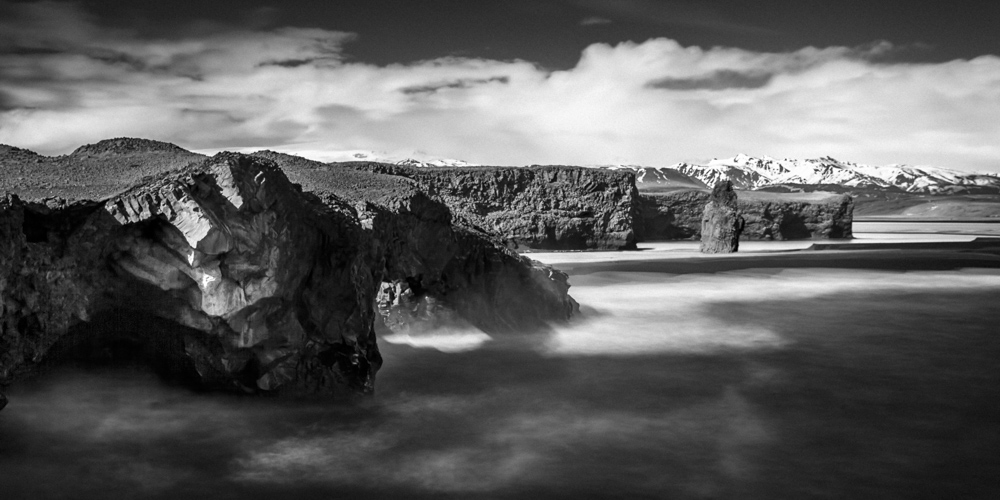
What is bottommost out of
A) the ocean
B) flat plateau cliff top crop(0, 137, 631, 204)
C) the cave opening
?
the ocean

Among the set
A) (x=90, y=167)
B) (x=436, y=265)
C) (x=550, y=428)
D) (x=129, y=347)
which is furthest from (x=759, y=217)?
(x=129, y=347)

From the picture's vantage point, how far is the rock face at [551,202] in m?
58.6

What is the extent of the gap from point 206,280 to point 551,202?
51973 mm

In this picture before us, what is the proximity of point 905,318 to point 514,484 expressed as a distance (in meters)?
17.3

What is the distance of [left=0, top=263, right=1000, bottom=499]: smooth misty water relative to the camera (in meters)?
7.80

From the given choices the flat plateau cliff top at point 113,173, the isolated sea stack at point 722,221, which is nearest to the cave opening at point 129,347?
the flat plateau cliff top at point 113,173

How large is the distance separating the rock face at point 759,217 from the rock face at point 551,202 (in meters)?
12.5

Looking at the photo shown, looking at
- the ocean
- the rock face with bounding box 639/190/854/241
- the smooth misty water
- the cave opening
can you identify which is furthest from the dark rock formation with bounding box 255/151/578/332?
the rock face with bounding box 639/190/854/241

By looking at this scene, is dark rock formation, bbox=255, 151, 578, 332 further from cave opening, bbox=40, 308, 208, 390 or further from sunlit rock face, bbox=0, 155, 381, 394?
cave opening, bbox=40, 308, 208, 390

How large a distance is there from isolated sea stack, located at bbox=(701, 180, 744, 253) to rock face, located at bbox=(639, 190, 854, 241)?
825 inches

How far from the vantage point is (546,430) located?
9695 millimetres

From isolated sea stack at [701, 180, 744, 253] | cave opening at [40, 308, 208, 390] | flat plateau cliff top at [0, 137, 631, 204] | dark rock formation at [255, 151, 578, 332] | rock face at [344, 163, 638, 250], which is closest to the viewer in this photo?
cave opening at [40, 308, 208, 390]

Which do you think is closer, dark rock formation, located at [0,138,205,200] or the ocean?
the ocean

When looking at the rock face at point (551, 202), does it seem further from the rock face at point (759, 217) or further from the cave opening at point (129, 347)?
the cave opening at point (129, 347)
